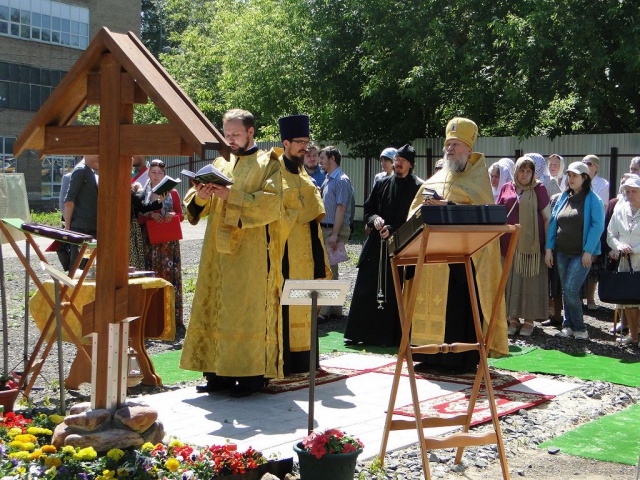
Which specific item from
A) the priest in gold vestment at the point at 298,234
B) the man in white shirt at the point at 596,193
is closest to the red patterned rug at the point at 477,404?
the priest in gold vestment at the point at 298,234

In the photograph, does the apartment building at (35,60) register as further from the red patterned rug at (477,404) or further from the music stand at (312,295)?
the music stand at (312,295)

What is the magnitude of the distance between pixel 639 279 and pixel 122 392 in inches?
263

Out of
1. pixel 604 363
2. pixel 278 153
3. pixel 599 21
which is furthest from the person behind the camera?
pixel 599 21

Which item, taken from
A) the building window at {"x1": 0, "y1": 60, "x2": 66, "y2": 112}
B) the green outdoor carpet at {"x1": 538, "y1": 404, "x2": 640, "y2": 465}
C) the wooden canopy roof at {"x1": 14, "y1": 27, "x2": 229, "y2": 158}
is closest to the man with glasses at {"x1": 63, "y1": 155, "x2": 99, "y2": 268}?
the wooden canopy roof at {"x1": 14, "y1": 27, "x2": 229, "y2": 158}

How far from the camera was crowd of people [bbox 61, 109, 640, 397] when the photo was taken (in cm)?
705

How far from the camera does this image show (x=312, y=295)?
523 centimetres

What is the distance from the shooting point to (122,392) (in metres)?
4.66

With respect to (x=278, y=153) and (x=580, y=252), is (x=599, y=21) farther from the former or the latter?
(x=278, y=153)

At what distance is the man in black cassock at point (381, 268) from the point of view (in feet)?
30.8

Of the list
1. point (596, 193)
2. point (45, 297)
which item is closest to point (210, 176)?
point (45, 297)

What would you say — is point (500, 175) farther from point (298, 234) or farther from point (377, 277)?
point (298, 234)

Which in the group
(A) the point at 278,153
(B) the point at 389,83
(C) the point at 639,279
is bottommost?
(C) the point at 639,279

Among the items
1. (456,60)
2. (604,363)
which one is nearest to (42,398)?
(604,363)

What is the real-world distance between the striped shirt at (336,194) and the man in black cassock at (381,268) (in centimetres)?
168
